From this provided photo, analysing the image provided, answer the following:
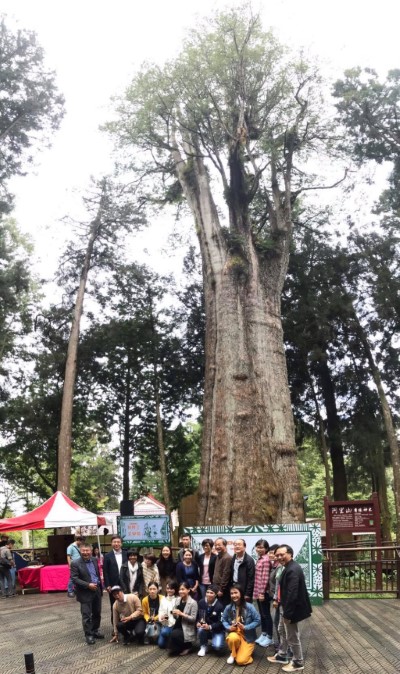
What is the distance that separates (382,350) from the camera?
21766mm

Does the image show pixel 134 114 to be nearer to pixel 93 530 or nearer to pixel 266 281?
pixel 266 281

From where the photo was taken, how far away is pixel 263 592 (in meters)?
7.15

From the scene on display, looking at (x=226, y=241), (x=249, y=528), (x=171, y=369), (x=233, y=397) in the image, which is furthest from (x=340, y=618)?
(x=171, y=369)

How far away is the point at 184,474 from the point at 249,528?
55.0 feet

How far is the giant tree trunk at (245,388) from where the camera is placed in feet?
38.5

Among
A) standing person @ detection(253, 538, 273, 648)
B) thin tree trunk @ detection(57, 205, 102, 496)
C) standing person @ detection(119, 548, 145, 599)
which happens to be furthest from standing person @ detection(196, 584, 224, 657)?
thin tree trunk @ detection(57, 205, 102, 496)

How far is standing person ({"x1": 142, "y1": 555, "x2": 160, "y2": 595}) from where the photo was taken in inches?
324

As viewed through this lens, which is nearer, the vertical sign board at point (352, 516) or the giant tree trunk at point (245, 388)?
the giant tree trunk at point (245, 388)

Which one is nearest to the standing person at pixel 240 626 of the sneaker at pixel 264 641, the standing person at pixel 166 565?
the sneaker at pixel 264 641

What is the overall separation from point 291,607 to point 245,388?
22.4ft

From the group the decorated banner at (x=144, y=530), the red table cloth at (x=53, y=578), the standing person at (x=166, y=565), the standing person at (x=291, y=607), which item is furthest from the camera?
the red table cloth at (x=53, y=578)

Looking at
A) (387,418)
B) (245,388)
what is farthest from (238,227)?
(387,418)

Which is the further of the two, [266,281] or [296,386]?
[296,386]

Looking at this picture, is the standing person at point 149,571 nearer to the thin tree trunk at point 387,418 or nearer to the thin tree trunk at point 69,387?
the thin tree trunk at point 69,387
